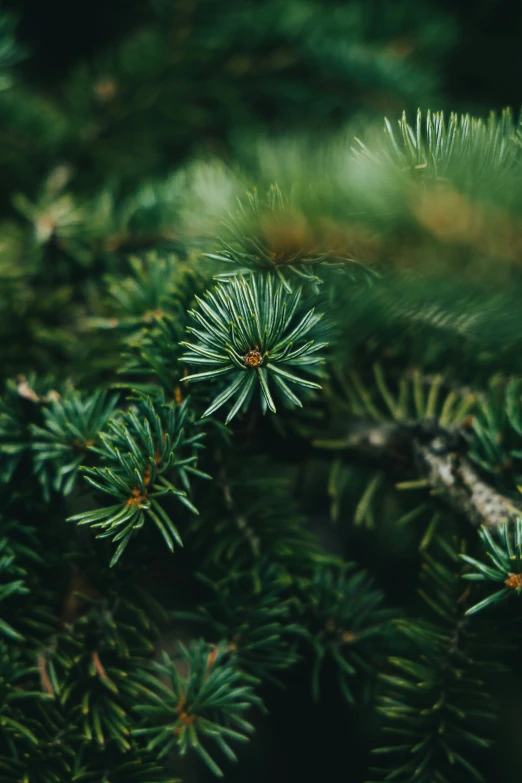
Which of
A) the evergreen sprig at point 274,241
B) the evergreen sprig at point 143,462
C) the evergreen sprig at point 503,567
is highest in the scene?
the evergreen sprig at point 274,241

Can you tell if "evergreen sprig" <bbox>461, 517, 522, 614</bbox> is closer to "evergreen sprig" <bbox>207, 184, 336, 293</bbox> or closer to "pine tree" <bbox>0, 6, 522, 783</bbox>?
"pine tree" <bbox>0, 6, 522, 783</bbox>

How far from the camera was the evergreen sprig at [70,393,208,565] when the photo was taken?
0.33m

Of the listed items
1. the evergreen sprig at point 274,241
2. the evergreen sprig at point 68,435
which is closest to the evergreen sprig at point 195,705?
the evergreen sprig at point 68,435

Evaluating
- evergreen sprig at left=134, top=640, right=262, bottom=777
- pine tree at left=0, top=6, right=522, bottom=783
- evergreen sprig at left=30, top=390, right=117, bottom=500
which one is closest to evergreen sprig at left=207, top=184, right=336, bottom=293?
pine tree at left=0, top=6, right=522, bottom=783

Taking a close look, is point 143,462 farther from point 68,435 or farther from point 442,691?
point 442,691

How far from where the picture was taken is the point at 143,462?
342 millimetres

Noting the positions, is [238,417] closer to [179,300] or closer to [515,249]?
[179,300]

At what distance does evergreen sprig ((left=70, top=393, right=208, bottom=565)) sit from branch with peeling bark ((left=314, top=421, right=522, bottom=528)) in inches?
4.9

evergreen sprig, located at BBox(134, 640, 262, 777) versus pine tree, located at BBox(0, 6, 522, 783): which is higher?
pine tree, located at BBox(0, 6, 522, 783)

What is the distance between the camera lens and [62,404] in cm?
39

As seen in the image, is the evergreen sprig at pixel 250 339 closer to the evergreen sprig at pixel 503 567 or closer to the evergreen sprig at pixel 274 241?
the evergreen sprig at pixel 274 241

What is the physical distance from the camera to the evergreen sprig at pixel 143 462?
0.33 meters

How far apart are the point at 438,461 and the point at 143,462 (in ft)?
0.65

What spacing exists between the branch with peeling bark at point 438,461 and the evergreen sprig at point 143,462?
0.41 ft
